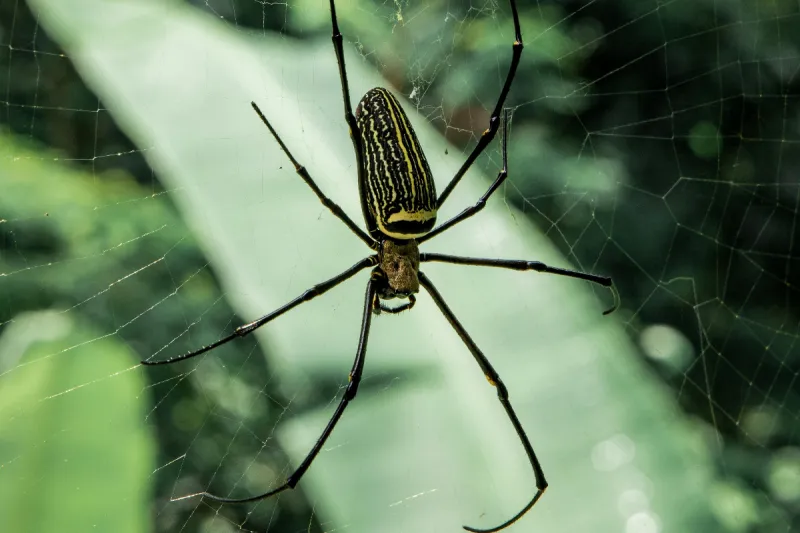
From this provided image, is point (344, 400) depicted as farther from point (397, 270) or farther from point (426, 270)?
point (426, 270)

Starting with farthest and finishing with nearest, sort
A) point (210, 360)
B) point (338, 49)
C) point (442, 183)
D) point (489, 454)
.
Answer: point (210, 360)
point (442, 183)
point (489, 454)
point (338, 49)

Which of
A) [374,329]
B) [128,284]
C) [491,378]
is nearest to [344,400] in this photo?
[374,329]

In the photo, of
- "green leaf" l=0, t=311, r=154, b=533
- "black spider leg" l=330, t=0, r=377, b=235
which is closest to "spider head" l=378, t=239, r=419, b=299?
"black spider leg" l=330, t=0, r=377, b=235

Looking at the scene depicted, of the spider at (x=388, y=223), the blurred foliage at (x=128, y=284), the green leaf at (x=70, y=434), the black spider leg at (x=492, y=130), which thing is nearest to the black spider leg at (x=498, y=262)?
the spider at (x=388, y=223)

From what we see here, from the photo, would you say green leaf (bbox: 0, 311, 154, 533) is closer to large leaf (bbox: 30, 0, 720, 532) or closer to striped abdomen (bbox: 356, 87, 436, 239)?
large leaf (bbox: 30, 0, 720, 532)

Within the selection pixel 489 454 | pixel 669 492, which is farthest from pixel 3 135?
pixel 669 492

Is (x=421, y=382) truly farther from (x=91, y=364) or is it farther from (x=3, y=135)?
(x=3, y=135)
